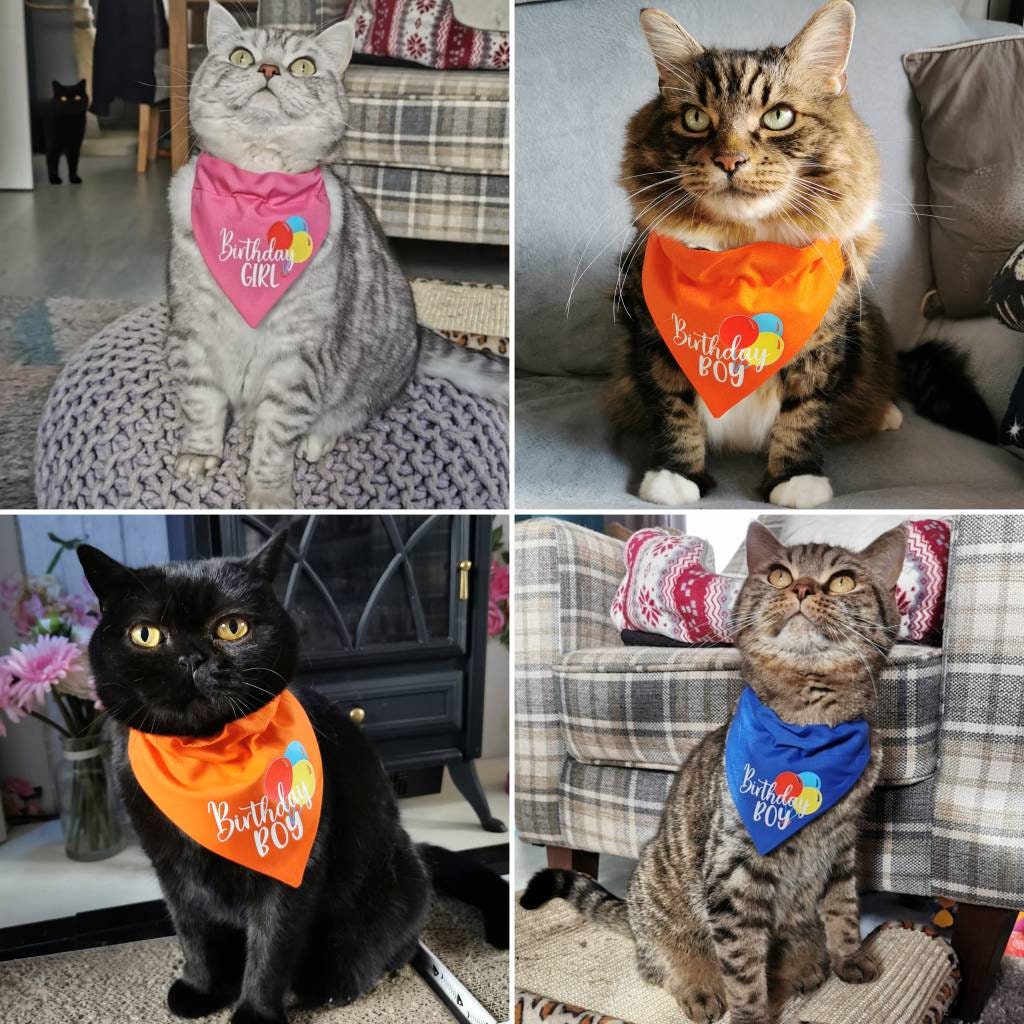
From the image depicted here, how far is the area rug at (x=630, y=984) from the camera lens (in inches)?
42.2

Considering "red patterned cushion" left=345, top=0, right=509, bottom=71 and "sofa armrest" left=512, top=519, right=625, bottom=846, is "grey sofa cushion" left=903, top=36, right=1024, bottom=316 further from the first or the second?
"sofa armrest" left=512, top=519, right=625, bottom=846

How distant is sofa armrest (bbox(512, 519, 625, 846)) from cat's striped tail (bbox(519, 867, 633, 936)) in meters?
0.05

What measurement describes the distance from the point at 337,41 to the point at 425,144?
144 mm

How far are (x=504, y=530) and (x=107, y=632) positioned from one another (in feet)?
1.68

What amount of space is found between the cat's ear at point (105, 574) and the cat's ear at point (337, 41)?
0.61 m

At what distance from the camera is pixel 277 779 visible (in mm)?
1113

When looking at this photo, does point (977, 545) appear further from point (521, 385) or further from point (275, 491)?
point (275, 491)

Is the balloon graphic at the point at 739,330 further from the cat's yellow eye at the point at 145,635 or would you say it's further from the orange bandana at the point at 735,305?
the cat's yellow eye at the point at 145,635

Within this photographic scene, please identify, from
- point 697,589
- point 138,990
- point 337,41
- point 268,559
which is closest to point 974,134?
point 697,589

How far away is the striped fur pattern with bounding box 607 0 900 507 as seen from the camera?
1004mm

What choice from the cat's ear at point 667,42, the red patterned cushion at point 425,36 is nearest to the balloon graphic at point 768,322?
the cat's ear at point 667,42

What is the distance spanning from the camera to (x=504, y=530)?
1295mm

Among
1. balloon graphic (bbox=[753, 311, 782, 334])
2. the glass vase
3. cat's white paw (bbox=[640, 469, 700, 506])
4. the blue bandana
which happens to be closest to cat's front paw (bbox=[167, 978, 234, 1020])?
the glass vase

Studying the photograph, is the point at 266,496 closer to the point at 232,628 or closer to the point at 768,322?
the point at 232,628
